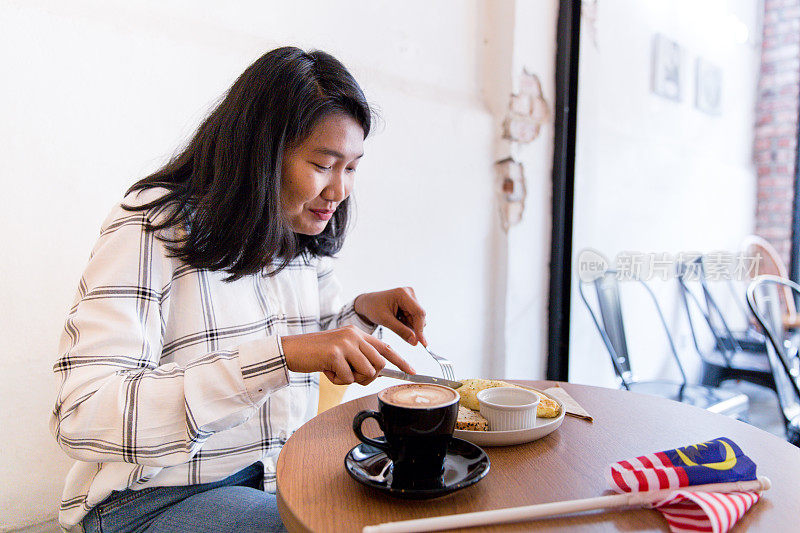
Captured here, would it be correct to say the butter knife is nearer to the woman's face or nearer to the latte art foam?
the latte art foam

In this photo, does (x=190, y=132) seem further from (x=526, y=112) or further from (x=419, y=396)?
(x=526, y=112)

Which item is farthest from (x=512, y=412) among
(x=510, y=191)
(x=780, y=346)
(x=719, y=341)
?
(x=719, y=341)

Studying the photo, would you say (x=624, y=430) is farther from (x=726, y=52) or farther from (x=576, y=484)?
(x=726, y=52)

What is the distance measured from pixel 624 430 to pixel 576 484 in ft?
0.72

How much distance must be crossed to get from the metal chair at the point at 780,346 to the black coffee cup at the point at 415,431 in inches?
66.2

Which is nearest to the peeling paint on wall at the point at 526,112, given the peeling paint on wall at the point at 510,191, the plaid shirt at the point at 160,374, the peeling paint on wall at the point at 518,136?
the peeling paint on wall at the point at 518,136

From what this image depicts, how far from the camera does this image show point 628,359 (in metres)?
2.55

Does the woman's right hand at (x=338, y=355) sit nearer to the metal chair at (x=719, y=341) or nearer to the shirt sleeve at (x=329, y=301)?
the shirt sleeve at (x=329, y=301)

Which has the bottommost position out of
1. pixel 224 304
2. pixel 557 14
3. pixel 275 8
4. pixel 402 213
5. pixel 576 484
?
pixel 576 484

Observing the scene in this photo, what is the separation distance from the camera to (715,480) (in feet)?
2.04

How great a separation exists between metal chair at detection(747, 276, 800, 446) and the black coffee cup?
1.68 meters

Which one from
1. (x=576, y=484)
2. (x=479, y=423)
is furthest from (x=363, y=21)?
(x=576, y=484)

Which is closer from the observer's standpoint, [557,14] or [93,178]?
[93,178]

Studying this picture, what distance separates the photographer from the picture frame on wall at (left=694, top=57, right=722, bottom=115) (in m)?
2.46
